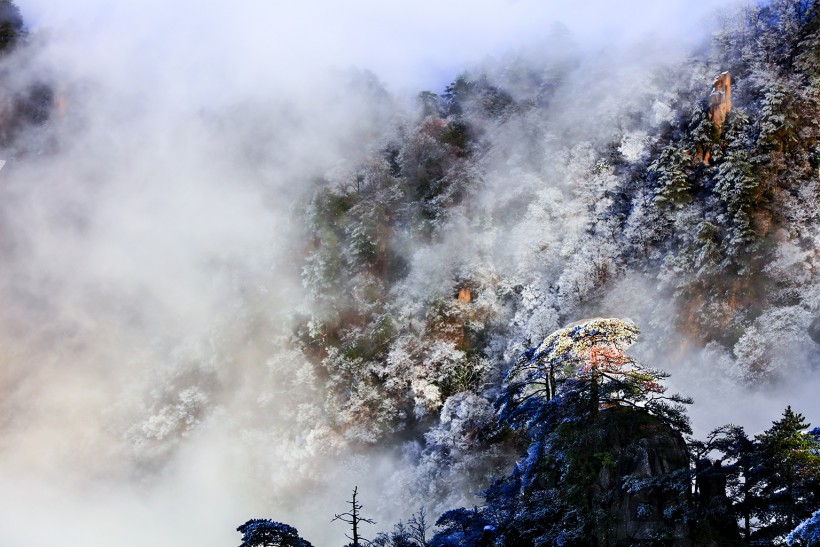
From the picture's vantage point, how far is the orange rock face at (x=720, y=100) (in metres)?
40.0

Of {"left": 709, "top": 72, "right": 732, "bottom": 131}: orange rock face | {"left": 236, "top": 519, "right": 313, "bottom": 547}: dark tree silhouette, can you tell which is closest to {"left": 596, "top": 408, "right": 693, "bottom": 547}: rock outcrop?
{"left": 236, "top": 519, "right": 313, "bottom": 547}: dark tree silhouette

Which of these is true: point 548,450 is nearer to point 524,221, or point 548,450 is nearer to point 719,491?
point 719,491

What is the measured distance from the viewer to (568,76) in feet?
177

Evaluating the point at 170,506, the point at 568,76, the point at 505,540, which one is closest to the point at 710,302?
the point at 505,540

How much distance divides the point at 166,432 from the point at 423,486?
23234 millimetres

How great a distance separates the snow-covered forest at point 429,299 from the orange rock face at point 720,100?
1.69 feet

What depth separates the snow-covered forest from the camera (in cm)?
1822

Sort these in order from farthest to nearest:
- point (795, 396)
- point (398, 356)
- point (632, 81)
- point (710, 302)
Answer: point (632, 81) → point (398, 356) → point (710, 302) → point (795, 396)

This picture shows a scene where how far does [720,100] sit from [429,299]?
76.9 feet

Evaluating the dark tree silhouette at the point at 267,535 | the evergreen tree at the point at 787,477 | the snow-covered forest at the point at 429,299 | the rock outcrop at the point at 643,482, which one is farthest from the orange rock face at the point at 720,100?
the dark tree silhouette at the point at 267,535

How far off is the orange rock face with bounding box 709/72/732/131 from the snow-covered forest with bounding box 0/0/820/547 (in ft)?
1.69

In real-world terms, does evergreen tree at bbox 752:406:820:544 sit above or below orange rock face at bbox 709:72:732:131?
below

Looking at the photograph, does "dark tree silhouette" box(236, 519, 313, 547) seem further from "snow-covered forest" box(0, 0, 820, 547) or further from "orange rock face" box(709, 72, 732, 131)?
"orange rock face" box(709, 72, 732, 131)

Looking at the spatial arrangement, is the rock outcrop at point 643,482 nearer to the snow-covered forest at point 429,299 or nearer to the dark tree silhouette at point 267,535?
the snow-covered forest at point 429,299
